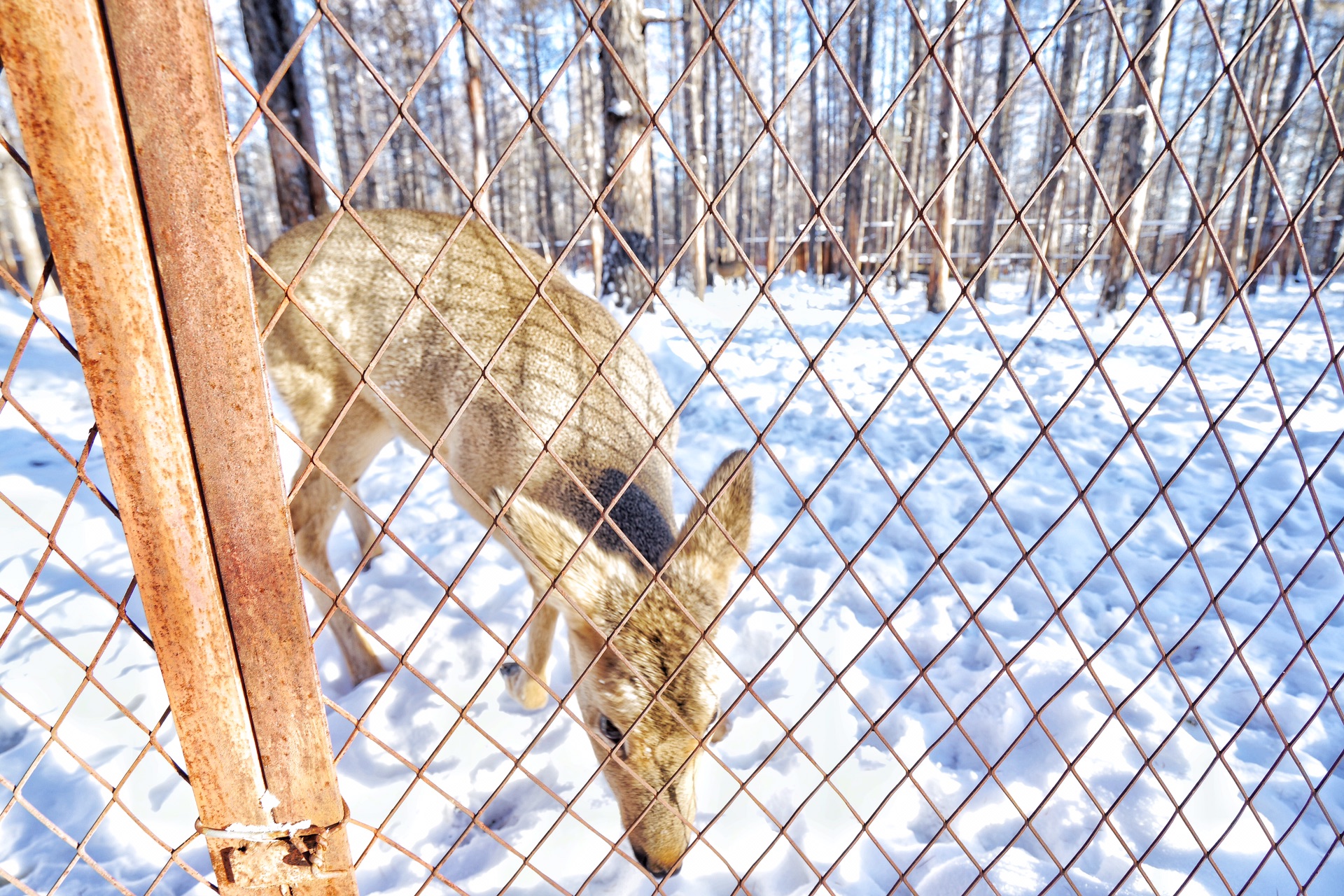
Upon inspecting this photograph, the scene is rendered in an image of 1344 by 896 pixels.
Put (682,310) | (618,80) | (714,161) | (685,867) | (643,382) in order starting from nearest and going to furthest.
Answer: (685,867) < (643,382) < (618,80) < (682,310) < (714,161)

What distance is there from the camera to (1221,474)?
199 inches

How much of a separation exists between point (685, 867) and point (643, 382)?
2.09 metres

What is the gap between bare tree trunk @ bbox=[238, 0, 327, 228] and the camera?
20.9ft

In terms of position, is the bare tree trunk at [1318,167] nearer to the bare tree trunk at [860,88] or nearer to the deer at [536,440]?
the bare tree trunk at [860,88]

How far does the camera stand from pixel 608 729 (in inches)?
92.9

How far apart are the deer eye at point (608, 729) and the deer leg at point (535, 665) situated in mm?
925

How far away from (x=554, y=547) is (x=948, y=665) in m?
2.26

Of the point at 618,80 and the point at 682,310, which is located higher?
the point at 618,80

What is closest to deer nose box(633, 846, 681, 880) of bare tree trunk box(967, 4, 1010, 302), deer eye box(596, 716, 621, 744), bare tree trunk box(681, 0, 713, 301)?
deer eye box(596, 716, 621, 744)

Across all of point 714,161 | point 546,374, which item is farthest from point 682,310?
point 714,161

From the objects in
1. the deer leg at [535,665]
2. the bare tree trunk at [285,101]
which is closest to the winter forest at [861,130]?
the bare tree trunk at [285,101]

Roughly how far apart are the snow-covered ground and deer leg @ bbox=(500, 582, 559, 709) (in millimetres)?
112

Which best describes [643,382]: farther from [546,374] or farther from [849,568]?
[849,568]

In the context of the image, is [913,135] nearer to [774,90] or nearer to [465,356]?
[774,90]
